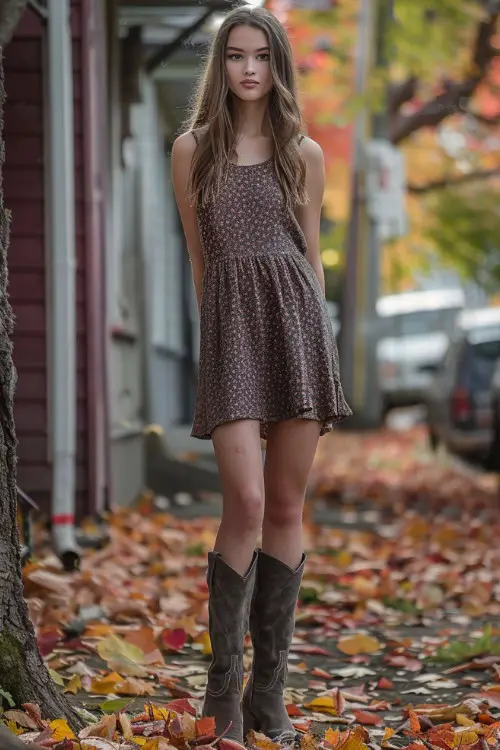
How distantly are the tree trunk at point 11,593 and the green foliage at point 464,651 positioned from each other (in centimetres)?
196

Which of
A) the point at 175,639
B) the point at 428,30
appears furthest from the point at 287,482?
the point at 428,30

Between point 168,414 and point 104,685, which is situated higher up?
point 168,414

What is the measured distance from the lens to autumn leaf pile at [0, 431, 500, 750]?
3715 millimetres

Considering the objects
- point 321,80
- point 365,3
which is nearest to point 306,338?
point 365,3

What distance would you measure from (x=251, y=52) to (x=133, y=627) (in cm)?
238

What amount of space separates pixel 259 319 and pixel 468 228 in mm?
21088

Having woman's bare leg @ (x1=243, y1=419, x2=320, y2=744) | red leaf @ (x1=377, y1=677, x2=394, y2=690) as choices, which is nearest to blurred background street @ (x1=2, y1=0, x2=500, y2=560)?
woman's bare leg @ (x1=243, y1=419, x2=320, y2=744)

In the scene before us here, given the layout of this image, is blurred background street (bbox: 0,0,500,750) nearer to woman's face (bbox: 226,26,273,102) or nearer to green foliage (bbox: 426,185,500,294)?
woman's face (bbox: 226,26,273,102)

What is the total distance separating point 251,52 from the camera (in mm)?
3654

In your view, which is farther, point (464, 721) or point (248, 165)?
point (464, 721)

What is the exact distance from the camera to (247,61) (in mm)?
3645

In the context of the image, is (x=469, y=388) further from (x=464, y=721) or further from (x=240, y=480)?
(x=240, y=480)

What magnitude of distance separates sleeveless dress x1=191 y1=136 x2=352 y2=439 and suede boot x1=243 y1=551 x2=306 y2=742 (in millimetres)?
435

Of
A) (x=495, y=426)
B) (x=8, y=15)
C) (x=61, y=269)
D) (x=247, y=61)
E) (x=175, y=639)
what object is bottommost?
(x=175, y=639)
